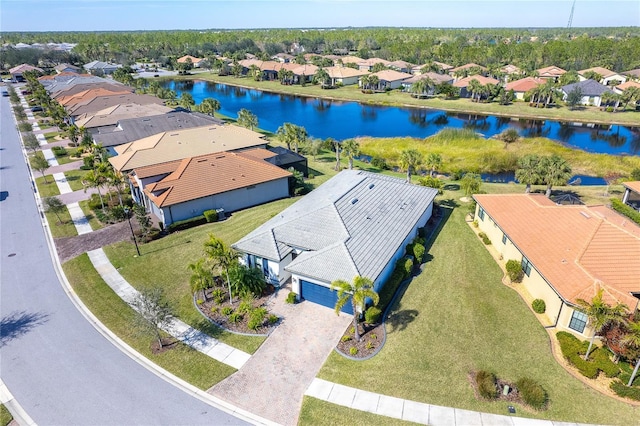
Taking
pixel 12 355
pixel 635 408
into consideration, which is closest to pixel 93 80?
pixel 12 355

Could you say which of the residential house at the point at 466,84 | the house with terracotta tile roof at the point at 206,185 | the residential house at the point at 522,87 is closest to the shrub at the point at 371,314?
the house with terracotta tile roof at the point at 206,185

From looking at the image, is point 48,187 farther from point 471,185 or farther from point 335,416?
point 471,185

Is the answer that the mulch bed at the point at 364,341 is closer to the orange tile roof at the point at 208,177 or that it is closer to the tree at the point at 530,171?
the orange tile roof at the point at 208,177

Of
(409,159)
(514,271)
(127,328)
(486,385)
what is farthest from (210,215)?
(486,385)

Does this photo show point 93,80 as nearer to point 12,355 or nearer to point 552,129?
point 12,355

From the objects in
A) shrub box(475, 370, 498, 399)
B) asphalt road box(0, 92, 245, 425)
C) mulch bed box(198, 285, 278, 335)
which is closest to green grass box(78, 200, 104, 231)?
asphalt road box(0, 92, 245, 425)

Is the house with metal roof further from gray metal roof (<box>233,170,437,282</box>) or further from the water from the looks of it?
the water
